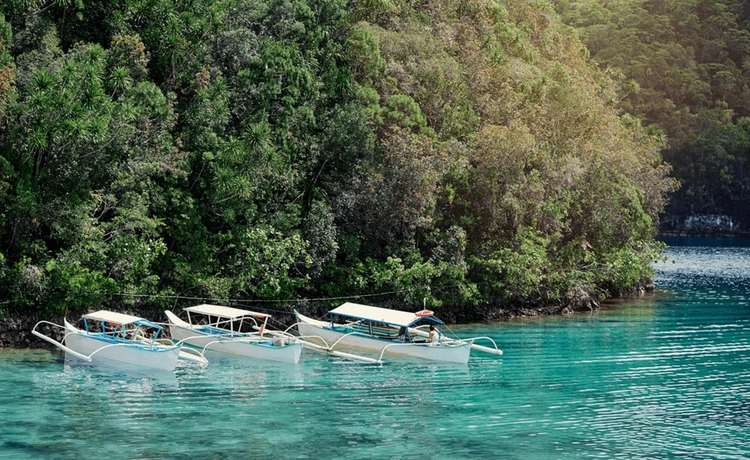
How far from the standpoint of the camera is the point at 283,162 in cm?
4447

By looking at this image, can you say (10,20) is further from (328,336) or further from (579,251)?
(579,251)

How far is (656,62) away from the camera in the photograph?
14900 centimetres

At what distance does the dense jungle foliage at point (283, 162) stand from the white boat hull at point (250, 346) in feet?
13.6

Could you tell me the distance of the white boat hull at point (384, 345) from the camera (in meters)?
35.8

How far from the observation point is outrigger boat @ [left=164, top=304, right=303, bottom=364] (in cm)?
3541

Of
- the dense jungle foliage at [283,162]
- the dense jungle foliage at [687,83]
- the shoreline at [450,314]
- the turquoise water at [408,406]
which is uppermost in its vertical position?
the dense jungle foliage at [687,83]

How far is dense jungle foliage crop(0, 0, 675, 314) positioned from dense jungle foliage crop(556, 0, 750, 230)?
93234 mm

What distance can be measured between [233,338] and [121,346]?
4.87 metres

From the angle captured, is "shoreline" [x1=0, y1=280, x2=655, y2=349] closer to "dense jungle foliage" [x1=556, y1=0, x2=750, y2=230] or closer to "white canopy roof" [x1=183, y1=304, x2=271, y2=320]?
"white canopy roof" [x1=183, y1=304, x2=271, y2=320]

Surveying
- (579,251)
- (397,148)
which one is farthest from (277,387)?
(579,251)

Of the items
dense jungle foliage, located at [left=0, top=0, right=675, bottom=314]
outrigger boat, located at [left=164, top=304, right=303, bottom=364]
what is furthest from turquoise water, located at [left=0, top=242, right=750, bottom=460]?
dense jungle foliage, located at [left=0, top=0, right=675, bottom=314]

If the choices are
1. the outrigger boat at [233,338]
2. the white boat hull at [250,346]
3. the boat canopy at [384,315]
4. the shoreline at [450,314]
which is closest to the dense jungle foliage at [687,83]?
the shoreline at [450,314]

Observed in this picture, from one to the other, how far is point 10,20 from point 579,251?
114 ft

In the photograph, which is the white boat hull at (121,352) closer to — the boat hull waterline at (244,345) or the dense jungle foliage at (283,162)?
the boat hull waterline at (244,345)
